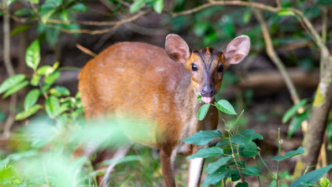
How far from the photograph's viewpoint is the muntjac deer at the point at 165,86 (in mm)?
3553

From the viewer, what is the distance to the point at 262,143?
6859 millimetres

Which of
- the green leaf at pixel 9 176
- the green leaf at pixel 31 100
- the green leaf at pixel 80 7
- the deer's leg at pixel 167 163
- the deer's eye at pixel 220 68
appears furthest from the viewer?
the green leaf at pixel 31 100

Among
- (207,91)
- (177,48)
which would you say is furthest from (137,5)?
(207,91)

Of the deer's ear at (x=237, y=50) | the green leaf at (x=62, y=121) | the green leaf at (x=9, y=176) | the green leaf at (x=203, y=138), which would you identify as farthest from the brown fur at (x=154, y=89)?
the green leaf at (x=9, y=176)

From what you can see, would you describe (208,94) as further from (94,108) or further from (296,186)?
(94,108)

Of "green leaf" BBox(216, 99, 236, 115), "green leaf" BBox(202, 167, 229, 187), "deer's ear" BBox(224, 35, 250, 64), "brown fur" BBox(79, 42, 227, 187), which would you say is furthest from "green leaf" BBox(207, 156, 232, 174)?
"deer's ear" BBox(224, 35, 250, 64)

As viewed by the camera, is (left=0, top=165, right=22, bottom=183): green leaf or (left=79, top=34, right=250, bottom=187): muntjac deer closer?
(left=0, top=165, right=22, bottom=183): green leaf

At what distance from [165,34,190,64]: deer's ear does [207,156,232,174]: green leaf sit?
3.33 feet

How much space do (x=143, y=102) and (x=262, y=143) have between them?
328cm

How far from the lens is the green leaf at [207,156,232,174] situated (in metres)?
3.12

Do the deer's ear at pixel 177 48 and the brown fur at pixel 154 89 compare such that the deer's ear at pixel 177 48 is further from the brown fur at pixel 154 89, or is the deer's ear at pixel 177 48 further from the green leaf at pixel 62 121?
the green leaf at pixel 62 121

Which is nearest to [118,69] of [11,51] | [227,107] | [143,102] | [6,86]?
[143,102]

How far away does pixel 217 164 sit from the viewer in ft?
10.3

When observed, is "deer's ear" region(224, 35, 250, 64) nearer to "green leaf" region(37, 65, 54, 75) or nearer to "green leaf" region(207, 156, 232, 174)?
"green leaf" region(207, 156, 232, 174)
